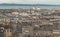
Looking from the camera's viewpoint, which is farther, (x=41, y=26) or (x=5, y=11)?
(x=5, y=11)

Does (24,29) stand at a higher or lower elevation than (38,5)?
lower

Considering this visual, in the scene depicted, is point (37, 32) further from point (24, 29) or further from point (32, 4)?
point (32, 4)

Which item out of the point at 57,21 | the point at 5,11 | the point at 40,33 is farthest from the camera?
the point at 5,11

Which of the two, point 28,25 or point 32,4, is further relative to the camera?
point 32,4

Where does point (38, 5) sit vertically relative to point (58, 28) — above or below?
above

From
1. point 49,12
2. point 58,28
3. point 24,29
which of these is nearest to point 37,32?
point 24,29

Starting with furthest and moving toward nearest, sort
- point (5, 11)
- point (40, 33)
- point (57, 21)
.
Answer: point (5, 11), point (57, 21), point (40, 33)

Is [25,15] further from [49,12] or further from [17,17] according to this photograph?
[49,12]

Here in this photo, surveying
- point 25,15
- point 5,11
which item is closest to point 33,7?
point 25,15
